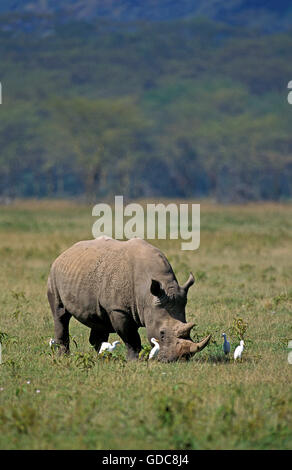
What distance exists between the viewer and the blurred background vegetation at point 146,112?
307 feet

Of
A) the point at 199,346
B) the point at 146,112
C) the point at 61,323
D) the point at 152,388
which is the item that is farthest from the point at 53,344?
the point at 146,112

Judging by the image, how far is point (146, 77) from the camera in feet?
542

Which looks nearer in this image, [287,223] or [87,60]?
[287,223]

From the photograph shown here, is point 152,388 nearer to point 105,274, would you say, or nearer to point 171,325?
point 171,325

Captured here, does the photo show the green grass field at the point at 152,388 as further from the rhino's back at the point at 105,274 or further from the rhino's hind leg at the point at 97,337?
the rhino's back at the point at 105,274

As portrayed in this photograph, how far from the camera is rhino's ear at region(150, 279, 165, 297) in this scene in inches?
411

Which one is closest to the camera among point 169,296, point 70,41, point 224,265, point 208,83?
point 169,296

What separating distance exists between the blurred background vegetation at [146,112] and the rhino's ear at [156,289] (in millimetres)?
68407

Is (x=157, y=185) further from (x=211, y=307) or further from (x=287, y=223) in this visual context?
(x=211, y=307)

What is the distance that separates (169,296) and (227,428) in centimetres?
297

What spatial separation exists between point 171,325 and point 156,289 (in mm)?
457

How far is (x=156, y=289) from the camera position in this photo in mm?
10484

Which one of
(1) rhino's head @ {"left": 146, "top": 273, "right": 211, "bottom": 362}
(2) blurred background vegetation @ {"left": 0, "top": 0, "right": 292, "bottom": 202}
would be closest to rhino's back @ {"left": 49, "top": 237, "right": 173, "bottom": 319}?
(1) rhino's head @ {"left": 146, "top": 273, "right": 211, "bottom": 362}

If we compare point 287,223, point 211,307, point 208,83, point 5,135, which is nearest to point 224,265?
point 211,307
